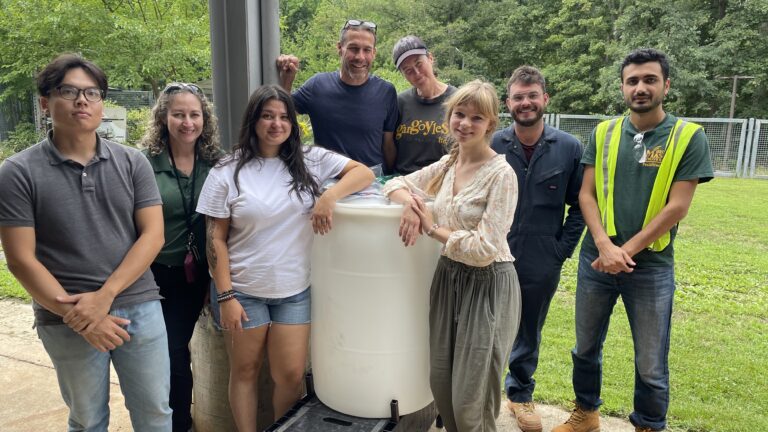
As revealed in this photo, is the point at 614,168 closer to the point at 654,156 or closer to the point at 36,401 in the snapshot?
the point at 654,156

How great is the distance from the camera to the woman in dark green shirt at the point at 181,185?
2406 mm

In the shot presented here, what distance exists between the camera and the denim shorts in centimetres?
231

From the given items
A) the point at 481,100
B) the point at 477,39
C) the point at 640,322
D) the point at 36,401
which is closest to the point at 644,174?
the point at 640,322

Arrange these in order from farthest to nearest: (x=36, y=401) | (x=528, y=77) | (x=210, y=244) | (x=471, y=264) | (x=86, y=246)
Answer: (x=36, y=401), (x=528, y=77), (x=210, y=244), (x=471, y=264), (x=86, y=246)

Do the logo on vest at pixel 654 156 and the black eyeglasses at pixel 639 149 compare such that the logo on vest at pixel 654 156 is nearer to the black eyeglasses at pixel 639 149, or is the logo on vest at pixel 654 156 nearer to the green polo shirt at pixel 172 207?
the black eyeglasses at pixel 639 149

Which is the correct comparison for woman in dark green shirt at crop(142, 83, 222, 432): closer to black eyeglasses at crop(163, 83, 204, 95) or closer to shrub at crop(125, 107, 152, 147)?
black eyeglasses at crop(163, 83, 204, 95)

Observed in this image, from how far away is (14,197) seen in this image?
70.7 inches

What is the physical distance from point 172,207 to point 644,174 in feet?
6.79

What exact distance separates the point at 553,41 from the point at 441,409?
2224 cm

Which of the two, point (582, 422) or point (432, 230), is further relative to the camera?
point (582, 422)

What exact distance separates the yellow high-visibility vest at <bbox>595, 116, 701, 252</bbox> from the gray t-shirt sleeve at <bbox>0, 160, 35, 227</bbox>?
231 centimetres

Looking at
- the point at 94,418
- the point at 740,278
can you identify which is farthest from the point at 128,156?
the point at 740,278

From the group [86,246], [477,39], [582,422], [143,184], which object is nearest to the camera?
[86,246]

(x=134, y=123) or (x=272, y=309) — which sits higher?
(x=134, y=123)
